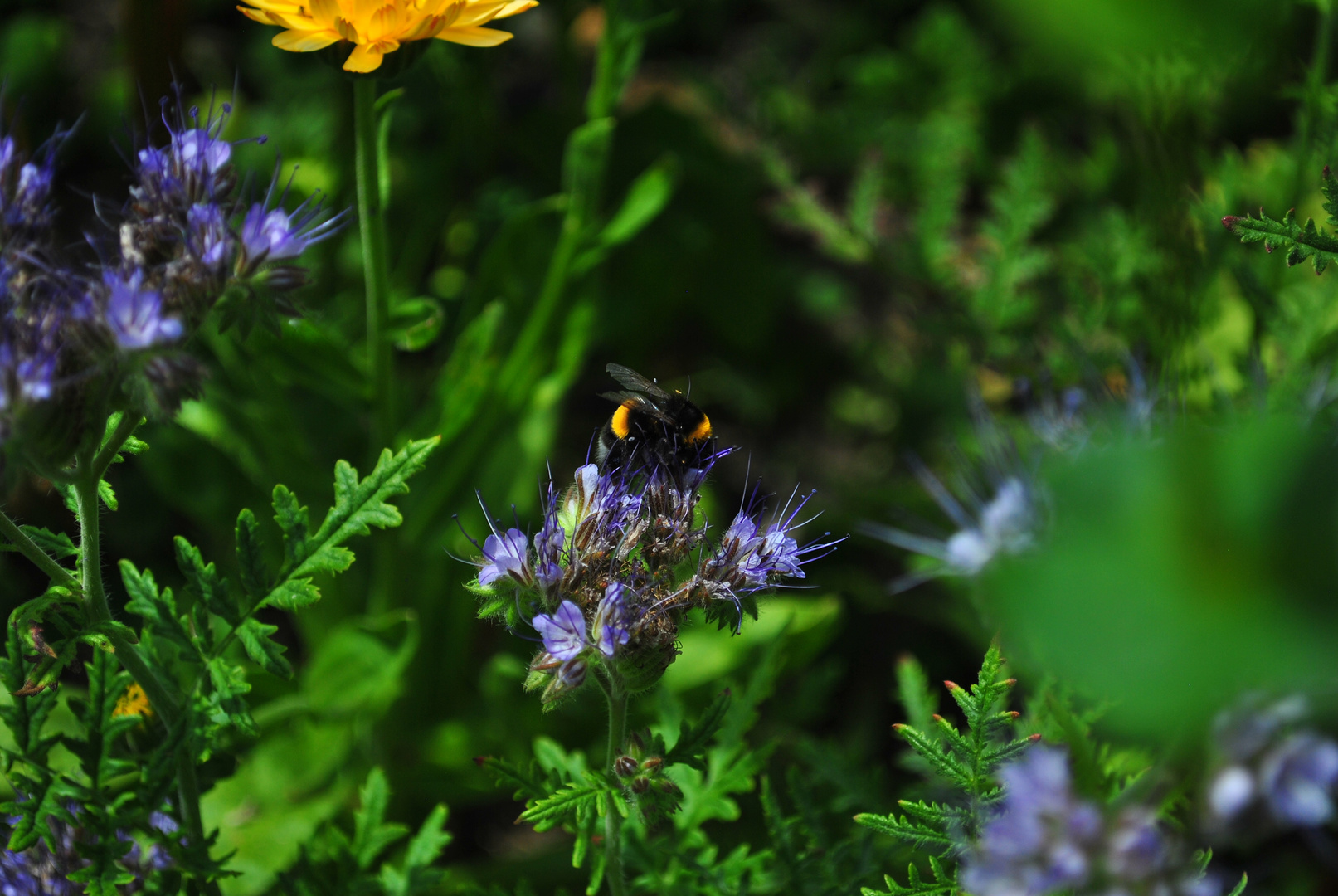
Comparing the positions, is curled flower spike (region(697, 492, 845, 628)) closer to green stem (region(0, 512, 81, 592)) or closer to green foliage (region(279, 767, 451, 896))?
green foliage (region(279, 767, 451, 896))

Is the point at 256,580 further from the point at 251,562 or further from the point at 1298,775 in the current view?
the point at 1298,775

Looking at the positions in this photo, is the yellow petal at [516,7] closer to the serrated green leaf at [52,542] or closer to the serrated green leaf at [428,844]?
the serrated green leaf at [52,542]

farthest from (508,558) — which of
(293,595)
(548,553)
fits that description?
(293,595)

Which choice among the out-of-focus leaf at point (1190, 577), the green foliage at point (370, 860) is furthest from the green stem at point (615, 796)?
the out-of-focus leaf at point (1190, 577)

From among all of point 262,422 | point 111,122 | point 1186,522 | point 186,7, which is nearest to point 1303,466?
point 1186,522

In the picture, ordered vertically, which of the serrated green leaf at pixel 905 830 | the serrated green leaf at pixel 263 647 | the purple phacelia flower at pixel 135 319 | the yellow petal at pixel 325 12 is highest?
the yellow petal at pixel 325 12

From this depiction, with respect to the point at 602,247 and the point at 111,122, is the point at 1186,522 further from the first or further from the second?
the point at 111,122
